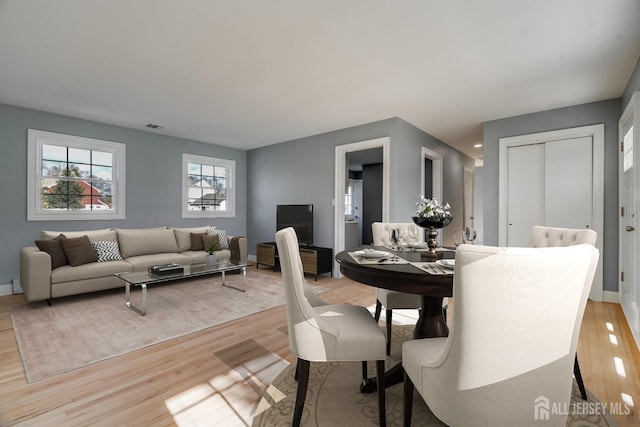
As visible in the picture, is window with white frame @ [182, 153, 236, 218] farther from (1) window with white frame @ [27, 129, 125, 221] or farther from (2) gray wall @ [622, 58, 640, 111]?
(2) gray wall @ [622, 58, 640, 111]

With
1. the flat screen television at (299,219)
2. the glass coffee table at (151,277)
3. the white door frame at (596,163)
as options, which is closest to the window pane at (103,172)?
the glass coffee table at (151,277)

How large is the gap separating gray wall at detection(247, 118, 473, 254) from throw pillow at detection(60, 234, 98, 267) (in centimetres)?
313

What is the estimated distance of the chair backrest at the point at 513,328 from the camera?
899 mm

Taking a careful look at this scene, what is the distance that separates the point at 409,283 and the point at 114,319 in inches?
118

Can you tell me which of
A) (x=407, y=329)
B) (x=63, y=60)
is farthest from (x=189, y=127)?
(x=407, y=329)

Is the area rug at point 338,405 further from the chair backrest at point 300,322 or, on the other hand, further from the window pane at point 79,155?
the window pane at point 79,155

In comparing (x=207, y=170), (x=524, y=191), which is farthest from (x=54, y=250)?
(x=524, y=191)

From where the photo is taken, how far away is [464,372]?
991mm

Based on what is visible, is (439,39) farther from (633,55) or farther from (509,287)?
(509,287)

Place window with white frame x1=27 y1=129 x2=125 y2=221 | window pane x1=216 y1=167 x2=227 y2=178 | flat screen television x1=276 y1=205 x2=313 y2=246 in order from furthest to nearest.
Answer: window pane x1=216 y1=167 x2=227 y2=178, flat screen television x1=276 y1=205 x2=313 y2=246, window with white frame x1=27 y1=129 x2=125 y2=221

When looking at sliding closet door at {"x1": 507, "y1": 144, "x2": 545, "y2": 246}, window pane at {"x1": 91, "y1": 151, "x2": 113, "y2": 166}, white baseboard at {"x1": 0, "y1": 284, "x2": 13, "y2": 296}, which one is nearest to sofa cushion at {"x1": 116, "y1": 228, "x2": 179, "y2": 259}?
window pane at {"x1": 91, "y1": 151, "x2": 113, "y2": 166}

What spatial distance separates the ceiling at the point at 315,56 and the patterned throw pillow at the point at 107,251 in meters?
1.85

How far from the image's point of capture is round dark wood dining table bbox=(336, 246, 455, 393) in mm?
1380

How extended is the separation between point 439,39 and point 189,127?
161 inches
